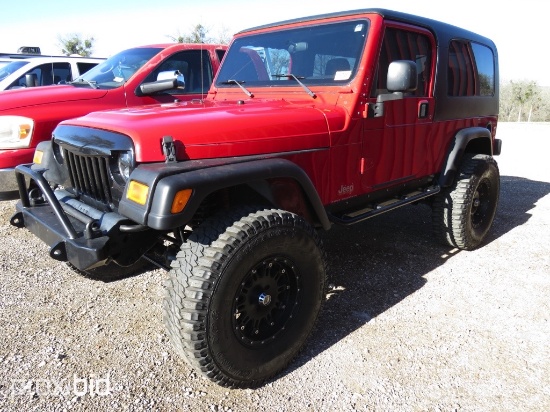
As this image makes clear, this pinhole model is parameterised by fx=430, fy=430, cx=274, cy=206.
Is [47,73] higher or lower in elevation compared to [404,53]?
lower

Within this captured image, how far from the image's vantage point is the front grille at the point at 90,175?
2314 mm

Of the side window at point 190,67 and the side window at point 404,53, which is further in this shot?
the side window at point 190,67

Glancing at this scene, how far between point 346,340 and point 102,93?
3714 millimetres

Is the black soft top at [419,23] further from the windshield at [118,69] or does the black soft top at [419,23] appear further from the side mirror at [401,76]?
the windshield at [118,69]

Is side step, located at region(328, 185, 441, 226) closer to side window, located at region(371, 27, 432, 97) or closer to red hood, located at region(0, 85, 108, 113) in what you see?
side window, located at region(371, 27, 432, 97)

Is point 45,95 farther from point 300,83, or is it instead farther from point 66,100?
point 300,83

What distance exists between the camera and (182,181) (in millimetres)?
1890

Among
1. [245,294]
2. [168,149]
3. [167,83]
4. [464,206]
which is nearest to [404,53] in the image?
[464,206]

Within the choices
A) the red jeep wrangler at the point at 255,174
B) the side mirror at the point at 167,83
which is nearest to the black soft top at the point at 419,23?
the red jeep wrangler at the point at 255,174

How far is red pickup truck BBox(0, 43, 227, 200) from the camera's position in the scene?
13.0ft

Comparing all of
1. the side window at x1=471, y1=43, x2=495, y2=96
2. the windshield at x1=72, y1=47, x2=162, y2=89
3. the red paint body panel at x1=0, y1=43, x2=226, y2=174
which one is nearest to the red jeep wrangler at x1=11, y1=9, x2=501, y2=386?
the side window at x1=471, y1=43, x2=495, y2=96

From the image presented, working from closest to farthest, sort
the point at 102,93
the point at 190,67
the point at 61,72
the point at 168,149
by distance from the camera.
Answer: the point at 168,149, the point at 102,93, the point at 190,67, the point at 61,72

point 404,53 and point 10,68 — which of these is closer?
point 404,53

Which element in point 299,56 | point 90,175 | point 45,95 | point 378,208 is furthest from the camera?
point 45,95
